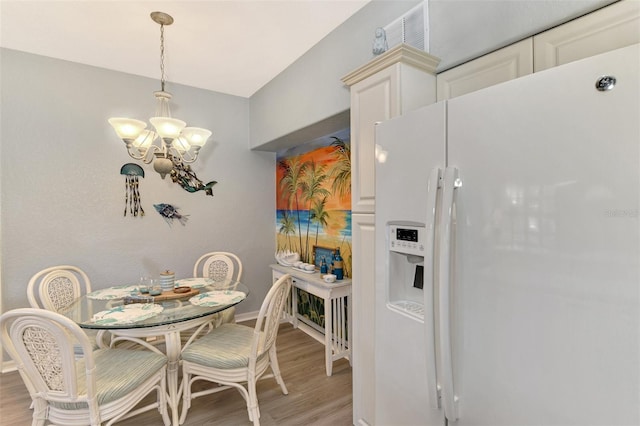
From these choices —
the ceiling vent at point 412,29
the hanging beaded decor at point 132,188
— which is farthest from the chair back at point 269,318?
the hanging beaded decor at point 132,188

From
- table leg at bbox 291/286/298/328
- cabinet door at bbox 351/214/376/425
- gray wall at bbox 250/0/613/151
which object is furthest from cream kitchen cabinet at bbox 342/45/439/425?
table leg at bbox 291/286/298/328

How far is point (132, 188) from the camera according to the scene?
3250 mm

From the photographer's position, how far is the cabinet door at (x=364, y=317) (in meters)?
1.80

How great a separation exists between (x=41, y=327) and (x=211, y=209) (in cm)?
236

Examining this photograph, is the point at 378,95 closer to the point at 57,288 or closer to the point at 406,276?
the point at 406,276

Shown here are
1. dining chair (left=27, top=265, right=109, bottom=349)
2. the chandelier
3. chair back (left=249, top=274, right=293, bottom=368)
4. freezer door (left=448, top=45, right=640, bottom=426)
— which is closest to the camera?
freezer door (left=448, top=45, right=640, bottom=426)

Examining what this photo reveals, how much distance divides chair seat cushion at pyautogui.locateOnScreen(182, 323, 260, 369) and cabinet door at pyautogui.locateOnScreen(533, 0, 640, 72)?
225 cm

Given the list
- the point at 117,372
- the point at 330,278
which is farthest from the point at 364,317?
the point at 117,372

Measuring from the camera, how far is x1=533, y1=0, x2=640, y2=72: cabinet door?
111cm

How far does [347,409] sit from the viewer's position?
7.20ft

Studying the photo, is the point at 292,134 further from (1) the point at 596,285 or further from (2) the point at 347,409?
(1) the point at 596,285

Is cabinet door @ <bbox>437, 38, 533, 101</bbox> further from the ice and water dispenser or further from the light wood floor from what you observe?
the light wood floor

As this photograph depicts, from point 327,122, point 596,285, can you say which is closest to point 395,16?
point 327,122

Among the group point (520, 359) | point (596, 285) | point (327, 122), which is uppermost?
point (327, 122)
